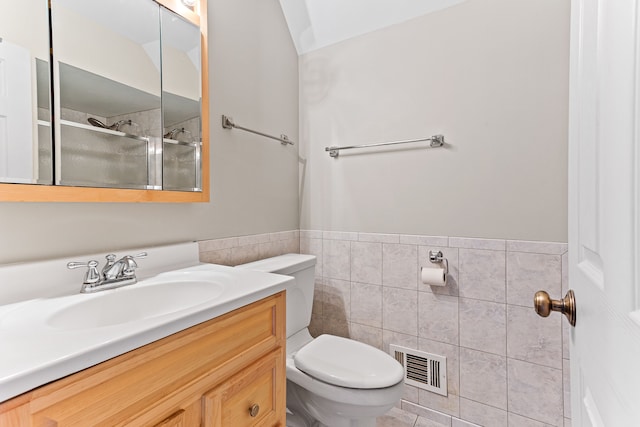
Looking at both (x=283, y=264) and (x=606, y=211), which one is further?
(x=283, y=264)

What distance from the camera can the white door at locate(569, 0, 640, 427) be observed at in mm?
328

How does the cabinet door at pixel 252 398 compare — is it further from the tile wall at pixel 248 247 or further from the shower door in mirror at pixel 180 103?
the shower door in mirror at pixel 180 103

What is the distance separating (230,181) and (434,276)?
1102 mm

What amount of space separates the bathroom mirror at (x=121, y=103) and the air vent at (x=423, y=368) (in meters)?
1.31

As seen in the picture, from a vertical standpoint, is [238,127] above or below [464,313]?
above

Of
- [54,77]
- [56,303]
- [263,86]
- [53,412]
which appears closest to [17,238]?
[56,303]

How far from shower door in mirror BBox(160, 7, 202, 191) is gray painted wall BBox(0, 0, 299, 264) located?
112mm

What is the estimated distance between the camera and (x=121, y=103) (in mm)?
1128

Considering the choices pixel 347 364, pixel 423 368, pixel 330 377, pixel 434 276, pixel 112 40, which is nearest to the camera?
A: pixel 112 40

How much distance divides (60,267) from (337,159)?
1.41m

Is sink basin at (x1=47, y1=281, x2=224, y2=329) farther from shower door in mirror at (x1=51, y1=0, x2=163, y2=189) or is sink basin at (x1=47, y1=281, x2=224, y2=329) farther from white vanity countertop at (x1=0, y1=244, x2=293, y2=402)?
shower door in mirror at (x1=51, y1=0, x2=163, y2=189)

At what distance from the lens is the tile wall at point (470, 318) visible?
1.39 m

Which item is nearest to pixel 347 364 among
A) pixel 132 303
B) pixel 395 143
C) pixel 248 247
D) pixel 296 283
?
pixel 296 283

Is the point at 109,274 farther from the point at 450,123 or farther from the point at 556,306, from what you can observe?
the point at 450,123
